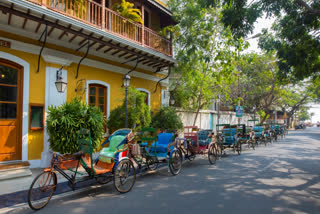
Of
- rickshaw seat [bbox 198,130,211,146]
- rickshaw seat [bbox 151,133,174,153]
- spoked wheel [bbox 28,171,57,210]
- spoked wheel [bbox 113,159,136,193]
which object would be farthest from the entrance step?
rickshaw seat [bbox 198,130,211,146]

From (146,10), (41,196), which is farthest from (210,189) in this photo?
(146,10)

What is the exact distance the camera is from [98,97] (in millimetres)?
9977

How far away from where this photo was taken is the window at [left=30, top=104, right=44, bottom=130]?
749 cm

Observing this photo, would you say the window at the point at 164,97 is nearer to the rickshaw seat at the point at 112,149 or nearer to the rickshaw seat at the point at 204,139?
the rickshaw seat at the point at 204,139

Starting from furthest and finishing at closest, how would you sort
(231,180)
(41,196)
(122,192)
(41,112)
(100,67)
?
(100,67)
(41,112)
(231,180)
(122,192)
(41,196)

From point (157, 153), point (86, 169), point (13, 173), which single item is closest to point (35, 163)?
point (13, 173)

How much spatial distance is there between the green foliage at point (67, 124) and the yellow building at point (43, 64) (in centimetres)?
70

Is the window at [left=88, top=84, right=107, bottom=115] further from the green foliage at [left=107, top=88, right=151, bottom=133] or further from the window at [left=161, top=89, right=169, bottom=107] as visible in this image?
the window at [left=161, top=89, right=169, bottom=107]

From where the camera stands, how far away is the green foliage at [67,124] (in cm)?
695

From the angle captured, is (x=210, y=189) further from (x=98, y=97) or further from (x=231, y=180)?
(x=98, y=97)

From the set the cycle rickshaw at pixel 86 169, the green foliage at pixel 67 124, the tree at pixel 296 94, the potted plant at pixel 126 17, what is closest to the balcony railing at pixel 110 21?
the potted plant at pixel 126 17

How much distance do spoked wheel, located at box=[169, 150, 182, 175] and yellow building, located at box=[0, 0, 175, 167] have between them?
13.0ft

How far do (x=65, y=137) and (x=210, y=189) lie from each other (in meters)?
4.72

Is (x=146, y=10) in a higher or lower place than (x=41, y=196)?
higher
